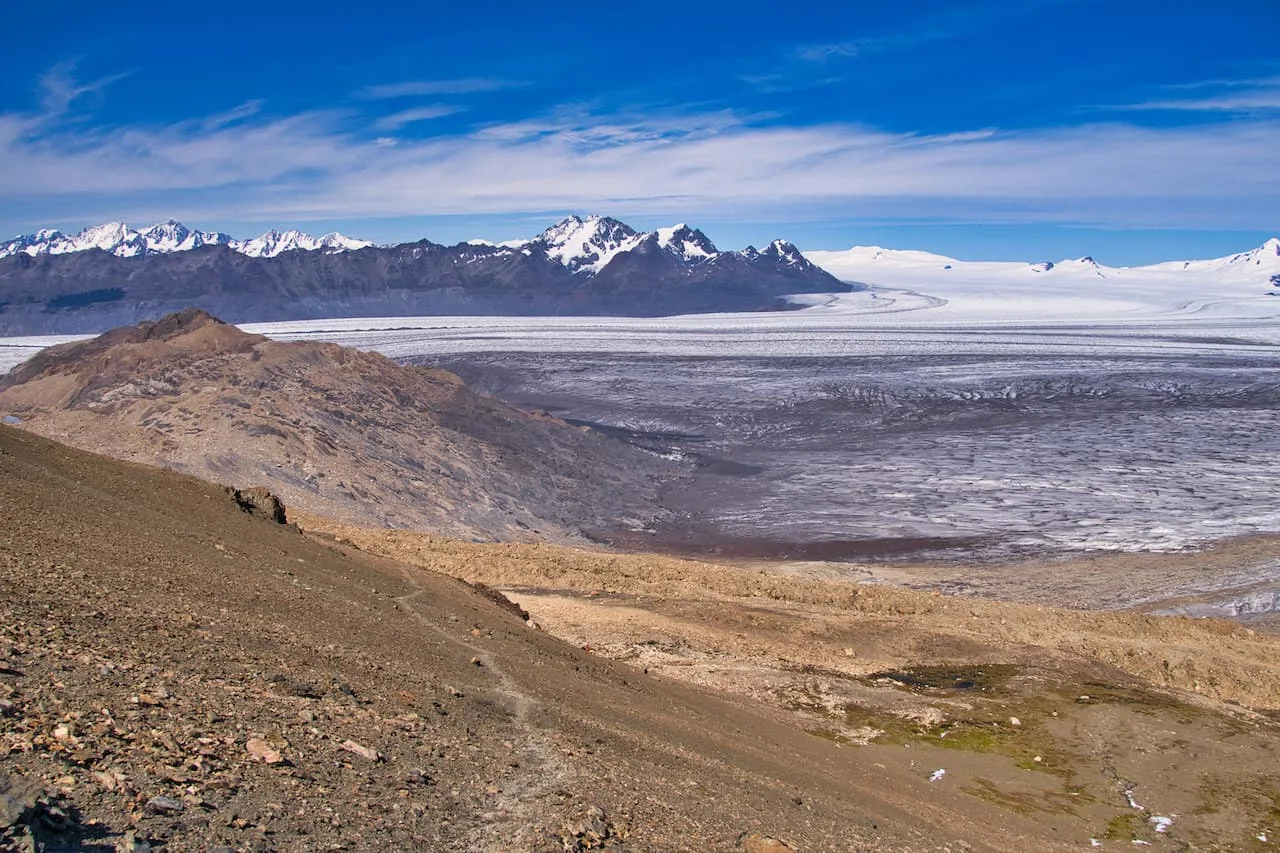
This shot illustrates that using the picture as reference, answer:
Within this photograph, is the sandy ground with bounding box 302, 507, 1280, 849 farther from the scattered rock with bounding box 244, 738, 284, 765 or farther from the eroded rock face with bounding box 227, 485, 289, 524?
the scattered rock with bounding box 244, 738, 284, 765

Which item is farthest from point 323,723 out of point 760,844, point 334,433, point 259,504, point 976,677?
point 334,433

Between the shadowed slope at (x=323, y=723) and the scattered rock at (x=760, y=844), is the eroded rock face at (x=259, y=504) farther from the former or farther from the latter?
the scattered rock at (x=760, y=844)

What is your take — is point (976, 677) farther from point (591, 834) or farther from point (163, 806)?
point (163, 806)

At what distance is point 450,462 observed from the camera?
36.6 metres

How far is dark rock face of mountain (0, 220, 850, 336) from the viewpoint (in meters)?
157

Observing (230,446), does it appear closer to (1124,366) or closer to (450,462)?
(450,462)

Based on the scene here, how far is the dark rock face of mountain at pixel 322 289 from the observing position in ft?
516

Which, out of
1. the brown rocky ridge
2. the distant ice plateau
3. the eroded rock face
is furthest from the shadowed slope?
the distant ice plateau

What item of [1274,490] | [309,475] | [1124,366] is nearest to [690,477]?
[309,475]

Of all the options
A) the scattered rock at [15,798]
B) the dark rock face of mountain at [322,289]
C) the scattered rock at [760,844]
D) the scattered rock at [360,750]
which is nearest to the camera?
the scattered rock at [15,798]

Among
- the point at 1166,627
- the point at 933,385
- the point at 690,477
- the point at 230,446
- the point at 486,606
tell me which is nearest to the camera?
the point at 486,606

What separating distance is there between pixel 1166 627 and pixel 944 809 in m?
11.8

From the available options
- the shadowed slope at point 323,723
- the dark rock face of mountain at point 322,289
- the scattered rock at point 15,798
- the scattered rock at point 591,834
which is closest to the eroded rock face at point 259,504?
the shadowed slope at point 323,723

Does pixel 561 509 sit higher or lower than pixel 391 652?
lower
